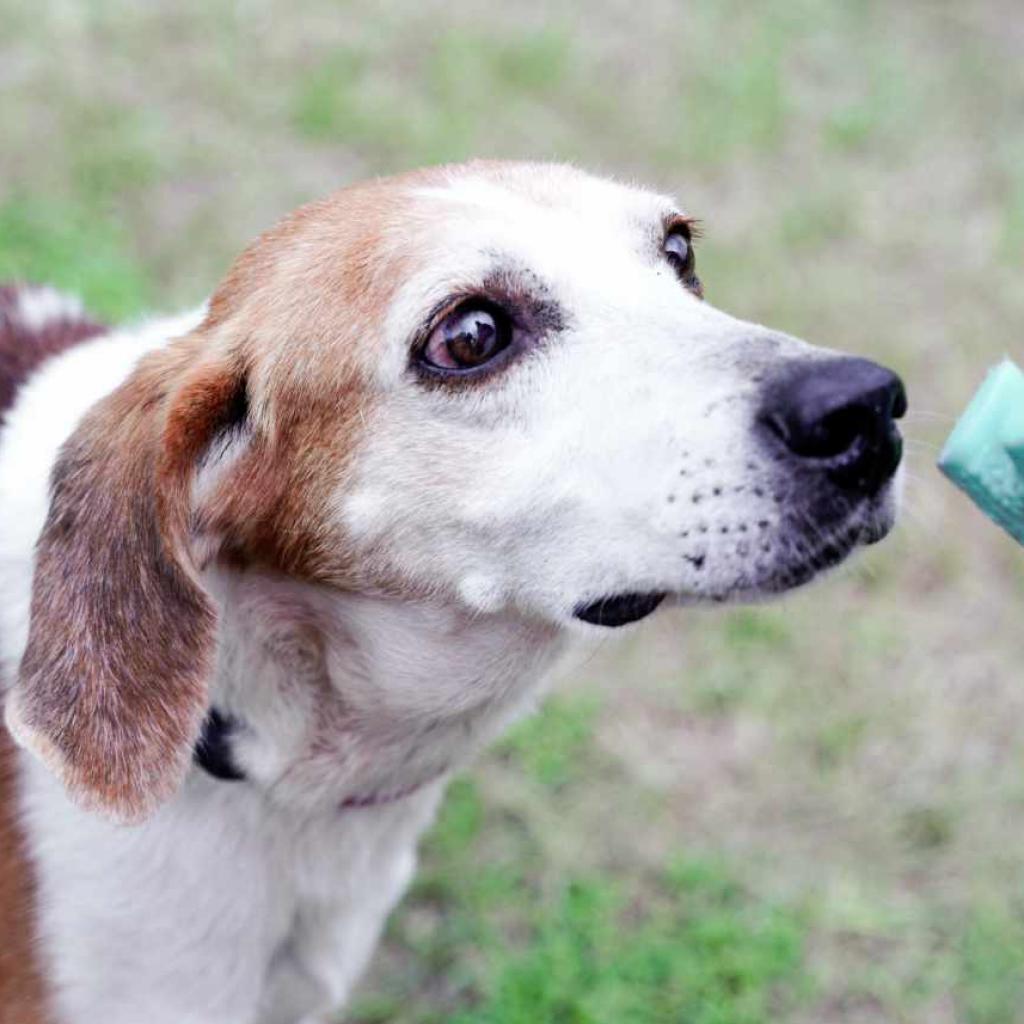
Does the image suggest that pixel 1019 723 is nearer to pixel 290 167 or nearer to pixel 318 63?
pixel 290 167

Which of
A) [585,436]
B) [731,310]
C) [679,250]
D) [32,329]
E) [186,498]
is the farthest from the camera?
[731,310]

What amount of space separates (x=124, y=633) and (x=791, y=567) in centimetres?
114

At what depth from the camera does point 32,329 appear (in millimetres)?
3172

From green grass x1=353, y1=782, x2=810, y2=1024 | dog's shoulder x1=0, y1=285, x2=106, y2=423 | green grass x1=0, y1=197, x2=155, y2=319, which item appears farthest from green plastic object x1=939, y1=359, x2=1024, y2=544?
green grass x1=0, y1=197, x2=155, y2=319

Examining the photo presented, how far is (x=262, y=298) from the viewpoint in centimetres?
251

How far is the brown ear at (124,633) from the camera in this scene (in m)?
2.33

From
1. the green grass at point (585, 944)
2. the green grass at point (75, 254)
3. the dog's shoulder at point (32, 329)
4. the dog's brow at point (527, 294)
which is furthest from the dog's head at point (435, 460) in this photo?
the green grass at point (75, 254)

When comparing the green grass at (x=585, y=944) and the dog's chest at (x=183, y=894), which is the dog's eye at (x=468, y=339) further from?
the green grass at (x=585, y=944)

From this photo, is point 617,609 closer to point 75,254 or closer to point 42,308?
point 42,308

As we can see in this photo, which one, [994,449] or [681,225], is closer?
[994,449]

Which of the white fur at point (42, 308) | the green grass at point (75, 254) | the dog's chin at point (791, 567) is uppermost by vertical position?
the dog's chin at point (791, 567)

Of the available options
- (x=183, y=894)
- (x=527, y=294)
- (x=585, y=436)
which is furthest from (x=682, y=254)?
(x=183, y=894)

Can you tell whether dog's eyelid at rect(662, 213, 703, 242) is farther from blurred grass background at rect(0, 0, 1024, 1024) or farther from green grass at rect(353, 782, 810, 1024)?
green grass at rect(353, 782, 810, 1024)

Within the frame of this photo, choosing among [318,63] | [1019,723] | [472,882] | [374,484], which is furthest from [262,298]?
[318,63]
